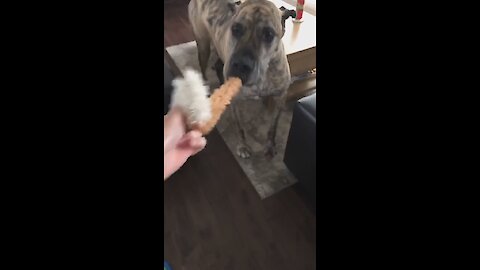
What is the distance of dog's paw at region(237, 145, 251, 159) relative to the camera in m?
1.85

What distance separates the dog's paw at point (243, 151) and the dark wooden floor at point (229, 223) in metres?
0.06

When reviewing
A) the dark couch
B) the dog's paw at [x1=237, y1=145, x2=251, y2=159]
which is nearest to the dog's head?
the dark couch

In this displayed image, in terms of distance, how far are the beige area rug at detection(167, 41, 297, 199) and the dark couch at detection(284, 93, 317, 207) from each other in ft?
0.53

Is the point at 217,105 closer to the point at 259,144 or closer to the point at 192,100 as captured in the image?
the point at 192,100

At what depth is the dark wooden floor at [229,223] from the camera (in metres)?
1.40

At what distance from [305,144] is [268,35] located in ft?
1.85

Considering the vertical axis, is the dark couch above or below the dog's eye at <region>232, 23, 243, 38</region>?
below

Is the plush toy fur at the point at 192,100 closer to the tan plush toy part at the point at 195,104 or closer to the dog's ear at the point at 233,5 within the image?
the tan plush toy part at the point at 195,104

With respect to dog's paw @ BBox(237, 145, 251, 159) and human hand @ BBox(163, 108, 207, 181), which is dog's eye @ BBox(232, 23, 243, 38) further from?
human hand @ BBox(163, 108, 207, 181)

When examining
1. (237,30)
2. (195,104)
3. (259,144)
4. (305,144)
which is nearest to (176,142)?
(195,104)

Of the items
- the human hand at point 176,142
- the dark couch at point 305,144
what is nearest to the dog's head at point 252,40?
the dark couch at point 305,144

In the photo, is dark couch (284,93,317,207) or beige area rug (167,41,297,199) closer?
dark couch (284,93,317,207)
